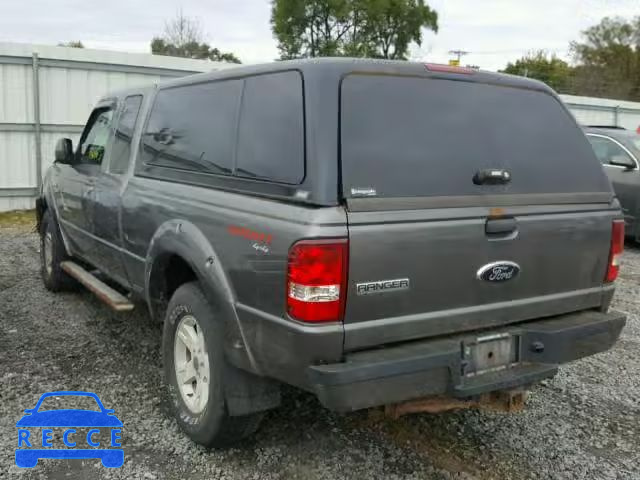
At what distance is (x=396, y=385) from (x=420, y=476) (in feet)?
2.61

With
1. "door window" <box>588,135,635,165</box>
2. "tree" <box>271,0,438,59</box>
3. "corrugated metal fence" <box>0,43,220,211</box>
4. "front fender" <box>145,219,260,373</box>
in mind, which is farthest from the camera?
"tree" <box>271,0,438,59</box>

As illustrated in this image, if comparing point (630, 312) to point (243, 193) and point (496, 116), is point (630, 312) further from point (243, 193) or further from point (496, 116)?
point (243, 193)

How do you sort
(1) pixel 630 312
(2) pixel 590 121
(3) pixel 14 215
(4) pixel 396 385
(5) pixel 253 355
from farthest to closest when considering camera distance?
1. (2) pixel 590 121
2. (3) pixel 14 215
3. (1) pixel 630 312
4. (5) pixel 253 355
5. (4) pixel 396 385

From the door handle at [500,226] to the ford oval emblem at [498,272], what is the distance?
0.48 feet

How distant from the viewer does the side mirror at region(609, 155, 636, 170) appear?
30.4 ft

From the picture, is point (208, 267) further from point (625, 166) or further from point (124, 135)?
point (625, 166)

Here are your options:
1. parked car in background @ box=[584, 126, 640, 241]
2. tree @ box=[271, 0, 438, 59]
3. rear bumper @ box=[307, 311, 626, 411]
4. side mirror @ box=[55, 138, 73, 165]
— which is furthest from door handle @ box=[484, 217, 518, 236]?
tree @ box=[271, 0, 438, 59]

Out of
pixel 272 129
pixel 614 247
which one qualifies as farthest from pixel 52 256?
pixel 614 247

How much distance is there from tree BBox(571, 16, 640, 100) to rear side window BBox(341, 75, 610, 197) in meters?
40.7

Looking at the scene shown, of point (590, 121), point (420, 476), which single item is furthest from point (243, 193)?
point (590, 121)

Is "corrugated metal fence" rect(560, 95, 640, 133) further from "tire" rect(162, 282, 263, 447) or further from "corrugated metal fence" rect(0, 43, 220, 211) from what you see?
"tire" rect(162, 282, 263, 447)

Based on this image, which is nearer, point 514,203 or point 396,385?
point 396,385

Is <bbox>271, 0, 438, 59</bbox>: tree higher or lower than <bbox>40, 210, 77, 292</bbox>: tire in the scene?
higher

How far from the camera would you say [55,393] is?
12.8 feet
